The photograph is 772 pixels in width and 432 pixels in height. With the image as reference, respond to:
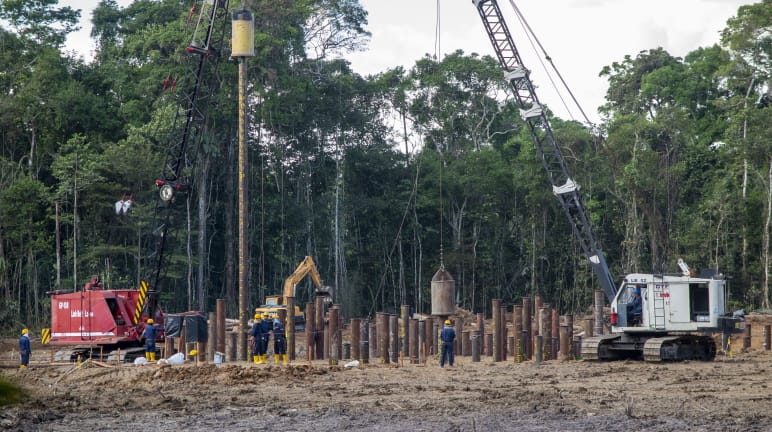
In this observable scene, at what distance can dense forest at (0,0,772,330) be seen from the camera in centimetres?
4384

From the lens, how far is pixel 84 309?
28.1 metres

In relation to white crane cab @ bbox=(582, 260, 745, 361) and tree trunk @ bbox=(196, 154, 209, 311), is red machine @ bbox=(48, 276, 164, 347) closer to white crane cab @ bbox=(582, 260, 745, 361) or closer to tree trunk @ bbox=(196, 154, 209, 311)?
white crane cab @ bbox=(582, 260, 745, 361)

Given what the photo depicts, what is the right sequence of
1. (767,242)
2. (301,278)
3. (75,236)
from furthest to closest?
(767,242) → (75,236) → (301,278)

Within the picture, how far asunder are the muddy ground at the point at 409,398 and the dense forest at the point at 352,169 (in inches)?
769

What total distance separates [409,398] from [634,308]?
8946 millimetres

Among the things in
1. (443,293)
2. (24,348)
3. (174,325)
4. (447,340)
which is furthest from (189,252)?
(447,340)

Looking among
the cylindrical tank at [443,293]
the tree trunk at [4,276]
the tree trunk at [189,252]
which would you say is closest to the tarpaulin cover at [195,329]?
the cylindrical tank at [443,293]

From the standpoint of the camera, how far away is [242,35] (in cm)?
2919

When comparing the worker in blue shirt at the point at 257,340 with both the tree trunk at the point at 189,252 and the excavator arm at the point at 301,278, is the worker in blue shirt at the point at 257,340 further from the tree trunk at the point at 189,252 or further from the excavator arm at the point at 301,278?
the tree trunk at the point at 189,252

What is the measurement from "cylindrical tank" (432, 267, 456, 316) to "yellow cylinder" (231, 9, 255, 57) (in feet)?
28.9

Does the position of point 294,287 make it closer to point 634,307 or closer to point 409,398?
point 634,307

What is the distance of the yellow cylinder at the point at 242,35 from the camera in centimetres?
2909

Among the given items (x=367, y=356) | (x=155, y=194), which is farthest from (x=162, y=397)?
(x=155, y=194)

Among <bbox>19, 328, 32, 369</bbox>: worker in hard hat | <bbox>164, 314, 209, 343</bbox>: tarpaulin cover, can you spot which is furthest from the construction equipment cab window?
<bbox>19, 328, 32, 369</bbox>: worker in hard hat
